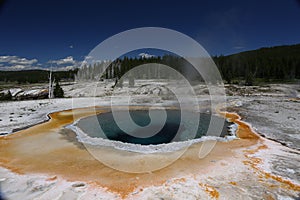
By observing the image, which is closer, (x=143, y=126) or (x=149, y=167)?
(x=149, y=167)

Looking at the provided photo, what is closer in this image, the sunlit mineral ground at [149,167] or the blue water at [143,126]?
the sunlit mineral ground at [149,167]

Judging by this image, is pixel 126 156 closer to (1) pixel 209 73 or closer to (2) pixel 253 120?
(2) pixel 253 120

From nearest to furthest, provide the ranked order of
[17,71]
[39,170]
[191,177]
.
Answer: [191,177]
[39,170]
[17,71]

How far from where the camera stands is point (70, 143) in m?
9.38

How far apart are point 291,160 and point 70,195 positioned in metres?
7.74

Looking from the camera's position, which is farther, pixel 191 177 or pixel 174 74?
pixel 174 74

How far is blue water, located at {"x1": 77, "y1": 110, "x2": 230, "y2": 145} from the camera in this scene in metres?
11.3

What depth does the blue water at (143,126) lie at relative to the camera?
11.3m

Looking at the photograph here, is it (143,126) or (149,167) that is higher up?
(149,167)

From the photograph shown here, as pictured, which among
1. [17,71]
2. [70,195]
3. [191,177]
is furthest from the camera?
[17,71]

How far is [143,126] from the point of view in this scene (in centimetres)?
1471

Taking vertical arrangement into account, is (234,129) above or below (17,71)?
below

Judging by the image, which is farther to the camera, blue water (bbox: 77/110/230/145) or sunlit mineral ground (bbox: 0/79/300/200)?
blue water (bbox: 77/110/230/145)

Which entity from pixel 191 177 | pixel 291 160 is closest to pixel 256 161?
pixel 291 160
